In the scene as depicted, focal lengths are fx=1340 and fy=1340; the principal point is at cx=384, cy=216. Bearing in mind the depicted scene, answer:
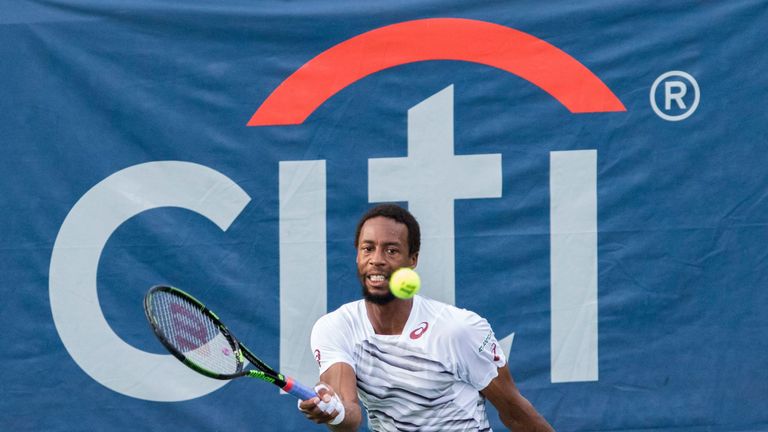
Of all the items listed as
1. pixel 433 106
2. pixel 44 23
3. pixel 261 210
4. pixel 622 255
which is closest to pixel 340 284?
pixel 261 210

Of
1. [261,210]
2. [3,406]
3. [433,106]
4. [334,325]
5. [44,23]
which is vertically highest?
[44,23]

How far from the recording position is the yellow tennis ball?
437 cm

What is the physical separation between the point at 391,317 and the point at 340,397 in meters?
0.35

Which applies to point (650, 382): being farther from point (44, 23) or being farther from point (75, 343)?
point (44, 23)

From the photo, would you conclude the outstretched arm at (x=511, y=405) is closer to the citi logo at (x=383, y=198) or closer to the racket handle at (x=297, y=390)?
the racket handle at (x=297, y=390)

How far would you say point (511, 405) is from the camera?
467 cm

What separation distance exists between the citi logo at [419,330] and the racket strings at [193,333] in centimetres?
61

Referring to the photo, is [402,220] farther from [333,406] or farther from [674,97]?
[674,97]

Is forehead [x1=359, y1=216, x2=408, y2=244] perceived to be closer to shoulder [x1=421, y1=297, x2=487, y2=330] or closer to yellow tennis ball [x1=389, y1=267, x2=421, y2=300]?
yellow tennis ball [x1=389, y1=267, x2=421, y2=300]

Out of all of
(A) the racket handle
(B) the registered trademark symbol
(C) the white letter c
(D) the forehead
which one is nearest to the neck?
(D) the forehead

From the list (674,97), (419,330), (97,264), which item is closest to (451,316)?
(419,330)

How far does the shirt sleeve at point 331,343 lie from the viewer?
4.50 metres

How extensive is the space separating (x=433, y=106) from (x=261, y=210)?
876 millimetres

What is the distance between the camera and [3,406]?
5.81m
